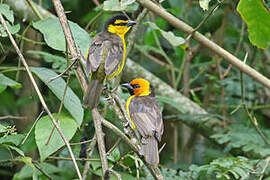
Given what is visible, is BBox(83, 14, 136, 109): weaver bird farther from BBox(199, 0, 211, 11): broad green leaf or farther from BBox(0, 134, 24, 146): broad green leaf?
BBox(199, 0, 211, 11): broad green leaf

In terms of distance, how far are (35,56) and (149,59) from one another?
1625 mm

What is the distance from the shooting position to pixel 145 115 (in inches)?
140

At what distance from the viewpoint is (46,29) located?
3.00 meters

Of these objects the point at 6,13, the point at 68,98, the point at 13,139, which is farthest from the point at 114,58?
the point at 13,139

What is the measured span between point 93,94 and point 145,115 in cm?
105

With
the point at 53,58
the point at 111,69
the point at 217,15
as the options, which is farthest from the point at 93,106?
the point at 217,15

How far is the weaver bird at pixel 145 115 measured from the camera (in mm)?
3172

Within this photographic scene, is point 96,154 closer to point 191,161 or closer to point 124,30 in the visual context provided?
point 124,30

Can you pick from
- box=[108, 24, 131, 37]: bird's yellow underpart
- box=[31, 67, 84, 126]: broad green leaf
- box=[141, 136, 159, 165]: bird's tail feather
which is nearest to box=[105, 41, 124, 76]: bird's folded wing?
box=[31, 67, 84, 126]: broad green leaf

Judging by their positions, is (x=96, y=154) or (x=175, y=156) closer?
(x=96, y=154)

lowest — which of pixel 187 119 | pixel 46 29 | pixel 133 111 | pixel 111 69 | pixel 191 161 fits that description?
pixel 191 161

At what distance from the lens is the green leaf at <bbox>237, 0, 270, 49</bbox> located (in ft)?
7.06

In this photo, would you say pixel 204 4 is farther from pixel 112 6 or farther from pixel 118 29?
pixel 118 29

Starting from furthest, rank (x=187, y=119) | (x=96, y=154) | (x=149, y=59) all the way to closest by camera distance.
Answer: (x=149, y=59) → (x=187, y=119) → (x=96, y=154)
